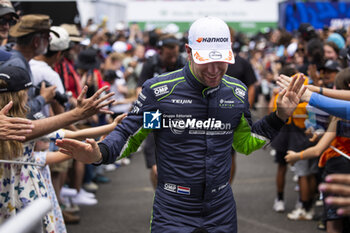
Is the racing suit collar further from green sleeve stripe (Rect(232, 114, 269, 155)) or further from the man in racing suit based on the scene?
green sleeve stripe (Rect(232, 114, 269, 155))

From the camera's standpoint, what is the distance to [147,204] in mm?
7477

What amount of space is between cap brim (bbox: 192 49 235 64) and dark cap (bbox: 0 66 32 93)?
1.31 m

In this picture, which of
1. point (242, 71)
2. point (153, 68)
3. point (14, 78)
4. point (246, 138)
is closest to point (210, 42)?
point (246, 138)

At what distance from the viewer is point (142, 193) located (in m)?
8.09

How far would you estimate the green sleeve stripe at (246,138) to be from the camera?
3516mm

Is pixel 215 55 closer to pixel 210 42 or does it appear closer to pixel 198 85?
pixel 210 42

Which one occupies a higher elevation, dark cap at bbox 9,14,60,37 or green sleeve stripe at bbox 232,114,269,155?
dark cap at bbox 9,14,60,37

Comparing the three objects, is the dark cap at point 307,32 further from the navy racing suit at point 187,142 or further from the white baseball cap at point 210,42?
the white baseball cap at point 210,42

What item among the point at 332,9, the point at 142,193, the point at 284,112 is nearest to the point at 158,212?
the point at 284,112

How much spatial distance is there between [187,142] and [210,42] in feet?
2.13

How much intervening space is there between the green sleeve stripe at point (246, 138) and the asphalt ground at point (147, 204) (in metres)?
2.85

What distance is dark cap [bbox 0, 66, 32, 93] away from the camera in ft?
11.9

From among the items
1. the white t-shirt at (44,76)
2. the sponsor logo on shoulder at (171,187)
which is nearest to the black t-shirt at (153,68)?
the white t-shirt at (44,76)

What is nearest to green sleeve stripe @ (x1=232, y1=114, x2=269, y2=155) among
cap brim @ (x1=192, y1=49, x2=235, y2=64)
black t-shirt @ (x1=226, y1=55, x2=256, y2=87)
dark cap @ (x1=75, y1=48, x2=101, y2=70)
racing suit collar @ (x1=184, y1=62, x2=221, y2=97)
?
racing suit collar @ (x1=184, y1=62, x2=221, y2=97)
